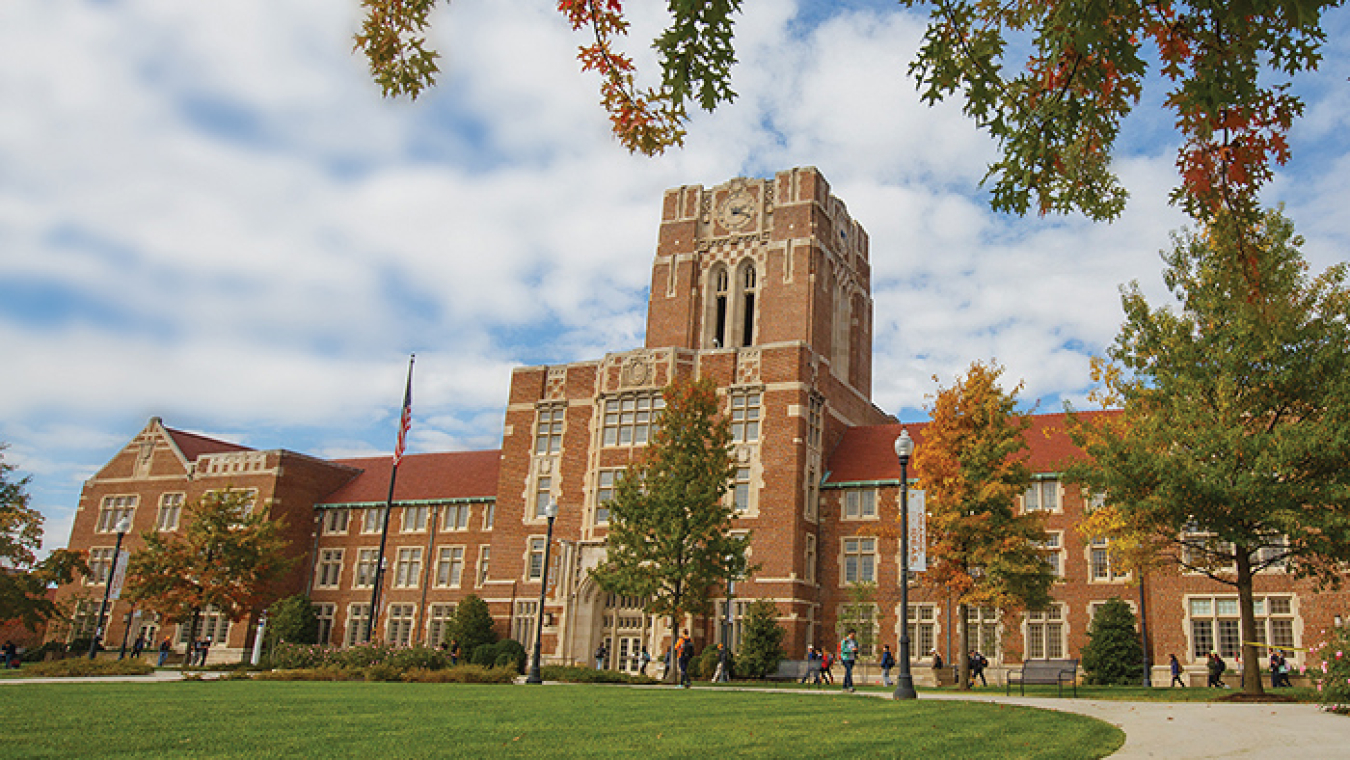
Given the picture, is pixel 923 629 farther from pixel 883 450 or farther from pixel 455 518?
pixel 455 518

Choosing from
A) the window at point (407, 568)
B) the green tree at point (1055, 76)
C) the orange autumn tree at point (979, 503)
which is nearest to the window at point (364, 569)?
the window at point (407, 568)

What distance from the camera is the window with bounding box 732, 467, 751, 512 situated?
40.1 m

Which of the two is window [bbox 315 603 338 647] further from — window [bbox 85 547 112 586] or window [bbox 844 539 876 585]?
window [bbox 844 539 876 585]

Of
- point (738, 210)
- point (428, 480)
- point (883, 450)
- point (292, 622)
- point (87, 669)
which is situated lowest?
point (87, 669)

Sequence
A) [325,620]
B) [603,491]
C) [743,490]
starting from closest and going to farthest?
[743,490] < [603,491] < [325,620]

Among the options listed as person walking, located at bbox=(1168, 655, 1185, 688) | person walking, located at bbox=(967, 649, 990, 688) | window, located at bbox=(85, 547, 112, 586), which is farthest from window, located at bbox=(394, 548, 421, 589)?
person walking, located at bbox=(1168, 655, 1185, 688)

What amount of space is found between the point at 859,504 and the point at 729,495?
5656 millimetres

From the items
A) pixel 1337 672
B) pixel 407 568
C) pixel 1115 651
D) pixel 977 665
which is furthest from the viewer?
pixel 407 568

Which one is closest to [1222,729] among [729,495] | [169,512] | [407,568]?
[729,495]

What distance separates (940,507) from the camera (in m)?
28.4

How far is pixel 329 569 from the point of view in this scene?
53594mm

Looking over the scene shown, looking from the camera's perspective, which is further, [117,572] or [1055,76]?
[117,572]

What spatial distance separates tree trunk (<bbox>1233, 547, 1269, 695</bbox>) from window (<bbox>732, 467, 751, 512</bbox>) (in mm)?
20297

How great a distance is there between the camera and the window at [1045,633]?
36.9 m
